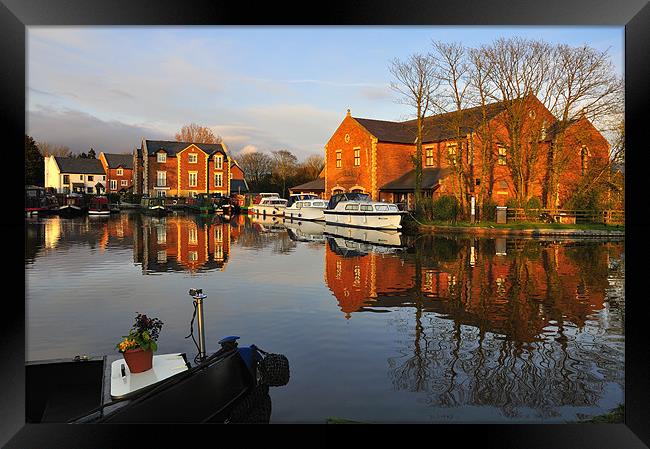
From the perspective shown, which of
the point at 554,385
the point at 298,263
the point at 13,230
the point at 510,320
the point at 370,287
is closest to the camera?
the point at 13,230

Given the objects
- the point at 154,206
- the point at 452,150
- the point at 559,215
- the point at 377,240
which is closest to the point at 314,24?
the point at 377,240

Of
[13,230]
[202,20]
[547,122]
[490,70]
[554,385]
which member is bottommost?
[554,385]

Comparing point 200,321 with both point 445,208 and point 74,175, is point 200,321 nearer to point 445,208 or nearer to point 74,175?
point 445,208

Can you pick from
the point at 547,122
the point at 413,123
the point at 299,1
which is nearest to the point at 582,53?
the point at 547,122

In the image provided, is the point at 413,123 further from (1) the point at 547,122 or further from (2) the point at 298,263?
(2) the point at 298,263

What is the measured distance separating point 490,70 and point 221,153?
37224 millimetres

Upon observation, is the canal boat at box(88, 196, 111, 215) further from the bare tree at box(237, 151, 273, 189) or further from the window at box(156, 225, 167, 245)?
the bare tree at box(237, 151, 273, 189)

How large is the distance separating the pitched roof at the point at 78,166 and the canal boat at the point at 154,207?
2541cm

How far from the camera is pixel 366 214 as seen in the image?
2952cm

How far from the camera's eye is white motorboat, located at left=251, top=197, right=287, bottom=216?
46.5m

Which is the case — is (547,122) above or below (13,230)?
above

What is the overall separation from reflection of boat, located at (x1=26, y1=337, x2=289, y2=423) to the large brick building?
27.2m

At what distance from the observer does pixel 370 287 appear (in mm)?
11469

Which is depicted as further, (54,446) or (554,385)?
(554,385)
